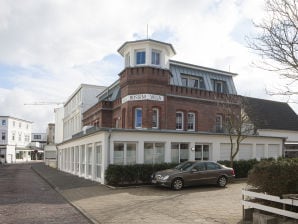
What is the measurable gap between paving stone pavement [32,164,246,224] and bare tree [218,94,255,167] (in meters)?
5.05

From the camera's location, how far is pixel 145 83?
29.2m

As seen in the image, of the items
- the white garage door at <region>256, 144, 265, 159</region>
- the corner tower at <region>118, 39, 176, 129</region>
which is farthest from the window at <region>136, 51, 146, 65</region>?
the white garage door at <region>256, 144, 265, 159</region>

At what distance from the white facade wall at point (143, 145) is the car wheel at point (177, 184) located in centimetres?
446

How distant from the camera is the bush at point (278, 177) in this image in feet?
32.7

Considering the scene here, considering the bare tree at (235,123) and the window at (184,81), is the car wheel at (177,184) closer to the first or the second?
the bare tree at (235,123)

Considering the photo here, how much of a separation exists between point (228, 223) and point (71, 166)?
89.7ft

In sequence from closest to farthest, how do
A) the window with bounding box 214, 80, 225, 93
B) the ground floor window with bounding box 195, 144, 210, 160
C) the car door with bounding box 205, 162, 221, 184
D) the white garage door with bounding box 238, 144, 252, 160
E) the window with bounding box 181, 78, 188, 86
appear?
the car door with bounding box 205, 162, 221, 184, the ground floor window with bounding box 195, 144, 210, 160, the white garage door with bounding box 238, 144, 252, 160, the window with bounding box 181, 78, 188, 86, the window with bounding box 214, 80, 225, 93

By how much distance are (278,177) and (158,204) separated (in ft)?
18.3

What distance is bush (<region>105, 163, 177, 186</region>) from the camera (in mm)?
21453

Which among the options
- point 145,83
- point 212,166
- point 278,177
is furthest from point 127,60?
point 278,177

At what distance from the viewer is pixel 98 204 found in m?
14.9

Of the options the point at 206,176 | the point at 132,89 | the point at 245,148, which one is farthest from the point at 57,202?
the point at 245,148

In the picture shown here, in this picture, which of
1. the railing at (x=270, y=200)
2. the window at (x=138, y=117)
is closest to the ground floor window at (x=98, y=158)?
the window at (x=138, y=117)

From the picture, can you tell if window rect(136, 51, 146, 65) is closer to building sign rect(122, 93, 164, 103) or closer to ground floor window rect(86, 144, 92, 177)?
building sign rect(122, 93, 164, 103)
